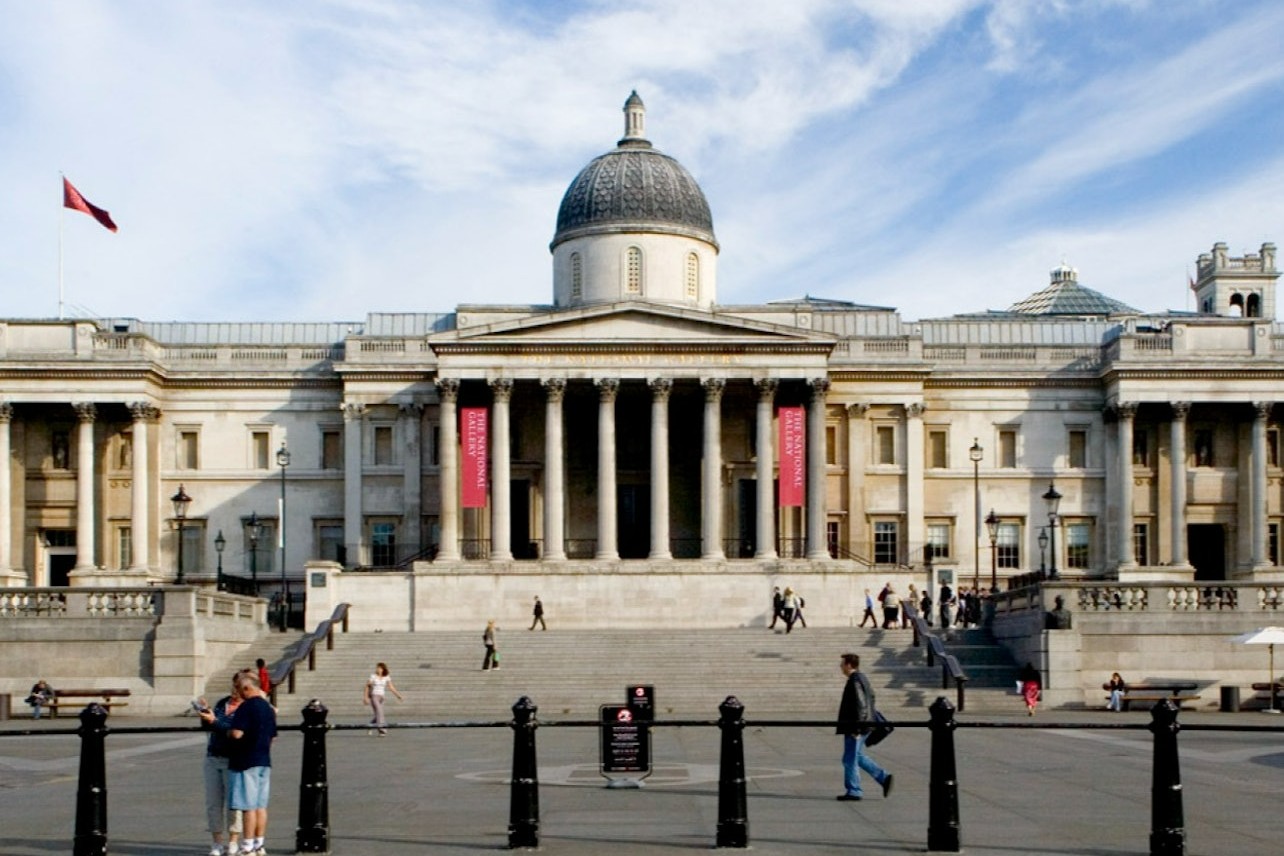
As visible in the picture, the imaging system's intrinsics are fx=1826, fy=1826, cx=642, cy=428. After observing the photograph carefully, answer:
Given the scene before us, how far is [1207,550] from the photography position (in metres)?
75.4

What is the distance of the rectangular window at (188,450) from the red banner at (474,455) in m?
14.0

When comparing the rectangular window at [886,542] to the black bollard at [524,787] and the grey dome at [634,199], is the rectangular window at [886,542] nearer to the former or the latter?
the grey dome at [634,199]

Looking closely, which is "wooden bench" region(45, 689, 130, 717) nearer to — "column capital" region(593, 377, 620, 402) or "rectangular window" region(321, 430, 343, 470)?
"column capital" region(593, 377, 620, 402)

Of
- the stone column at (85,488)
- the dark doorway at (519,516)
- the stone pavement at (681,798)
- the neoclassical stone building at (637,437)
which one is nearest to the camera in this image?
the stone pavement at (681,798)

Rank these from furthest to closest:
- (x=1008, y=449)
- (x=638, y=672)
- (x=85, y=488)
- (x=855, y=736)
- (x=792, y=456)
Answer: (x=1008, y=449) < (x=85, y=488) < (x=792, y=456) < (x=638, y=672) < (x=855, y=736)

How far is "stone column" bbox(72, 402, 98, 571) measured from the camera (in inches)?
2790

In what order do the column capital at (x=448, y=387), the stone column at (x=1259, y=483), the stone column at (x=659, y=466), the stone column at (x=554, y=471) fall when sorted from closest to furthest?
the stone column at (x=554, y=471) → the stone column at (x=659, y=466) → the column capital at (x=448, y=387) → the stone column at (x=1259, y=483)

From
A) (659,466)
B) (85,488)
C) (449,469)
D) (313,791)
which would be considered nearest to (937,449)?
(659,466)

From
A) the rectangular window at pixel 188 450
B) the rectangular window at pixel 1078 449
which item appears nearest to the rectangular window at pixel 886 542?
the rectangular window at pixel 1078 449

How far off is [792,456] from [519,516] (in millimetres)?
11899

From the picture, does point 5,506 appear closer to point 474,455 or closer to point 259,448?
point 259,448

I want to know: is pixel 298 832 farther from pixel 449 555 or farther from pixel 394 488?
pixel 394 488

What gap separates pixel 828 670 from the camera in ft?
167

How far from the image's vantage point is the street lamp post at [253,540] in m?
69.2
